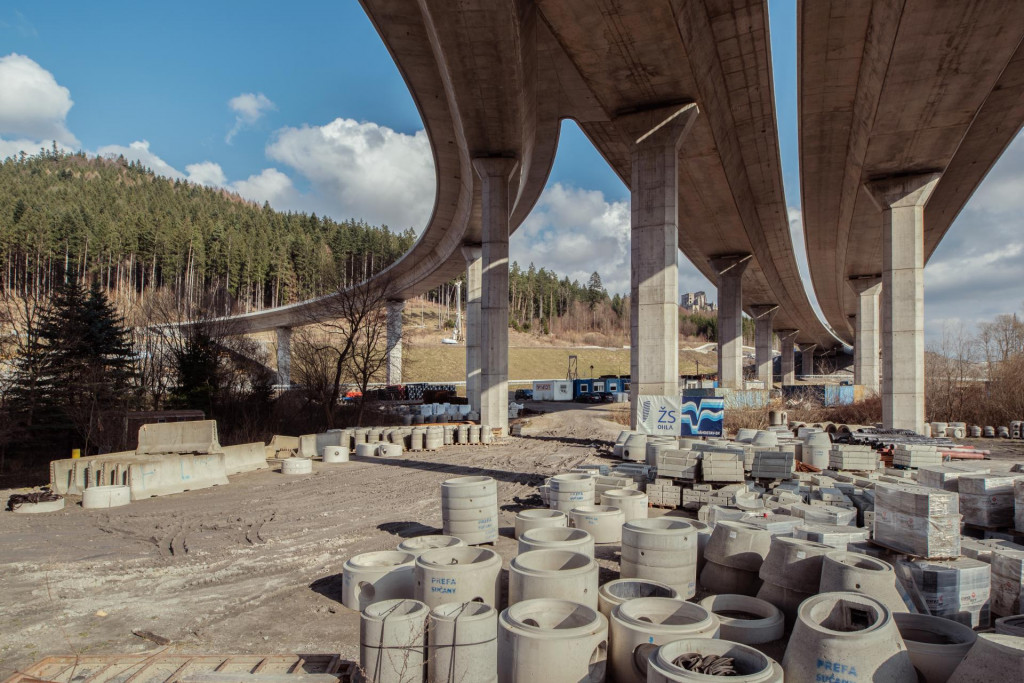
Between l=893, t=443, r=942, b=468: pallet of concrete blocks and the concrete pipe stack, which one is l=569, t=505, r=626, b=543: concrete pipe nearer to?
the concrete pipe stack

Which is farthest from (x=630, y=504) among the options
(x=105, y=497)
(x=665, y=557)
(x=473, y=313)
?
(x=473, y=313)

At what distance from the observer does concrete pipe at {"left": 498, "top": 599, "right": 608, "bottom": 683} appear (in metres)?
4.83

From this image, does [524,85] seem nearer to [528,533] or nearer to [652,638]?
[528,533]

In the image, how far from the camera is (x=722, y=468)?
42.0 ft

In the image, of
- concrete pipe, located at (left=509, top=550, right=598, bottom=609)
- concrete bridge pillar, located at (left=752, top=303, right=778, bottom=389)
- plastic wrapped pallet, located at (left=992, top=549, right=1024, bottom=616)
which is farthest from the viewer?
concrete bridge pillar, located at (left=752, top=303, right=778, bottom=389)

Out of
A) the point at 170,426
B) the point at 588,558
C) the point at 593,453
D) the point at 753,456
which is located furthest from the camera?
the point at 593,453

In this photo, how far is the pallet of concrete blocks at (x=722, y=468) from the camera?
12727 millimetres

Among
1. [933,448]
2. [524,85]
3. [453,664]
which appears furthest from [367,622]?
[524,85]

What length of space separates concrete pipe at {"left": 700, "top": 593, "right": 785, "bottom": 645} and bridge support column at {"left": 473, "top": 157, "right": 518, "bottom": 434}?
2163cm

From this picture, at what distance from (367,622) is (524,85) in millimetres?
21592

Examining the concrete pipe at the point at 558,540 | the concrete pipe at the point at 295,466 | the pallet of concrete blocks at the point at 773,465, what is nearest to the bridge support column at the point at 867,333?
the pallet of concrete blocks at the point at 773,465

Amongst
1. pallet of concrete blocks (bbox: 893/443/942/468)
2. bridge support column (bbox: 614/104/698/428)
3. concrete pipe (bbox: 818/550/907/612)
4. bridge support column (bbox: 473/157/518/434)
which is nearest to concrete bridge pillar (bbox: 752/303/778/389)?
bridge support column (bbox: 473/157/518/434)

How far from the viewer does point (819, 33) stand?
19531mm

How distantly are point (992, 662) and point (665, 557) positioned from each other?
A: 3594mm
